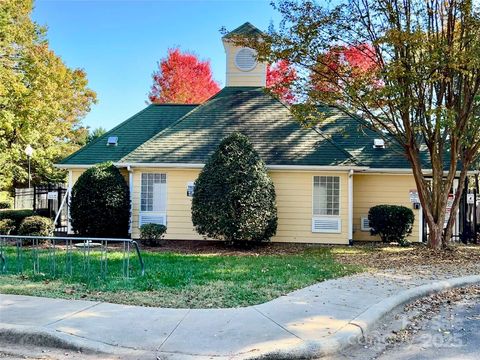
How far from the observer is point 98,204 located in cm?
1345

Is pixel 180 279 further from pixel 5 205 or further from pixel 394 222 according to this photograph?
pixel 5 205

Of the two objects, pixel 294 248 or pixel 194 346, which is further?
pixel 294 248

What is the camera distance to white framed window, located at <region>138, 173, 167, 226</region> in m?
14.4

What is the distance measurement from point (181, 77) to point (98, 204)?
62.2 feet

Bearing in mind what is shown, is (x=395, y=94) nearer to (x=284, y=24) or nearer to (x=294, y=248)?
(x=284, y=24)

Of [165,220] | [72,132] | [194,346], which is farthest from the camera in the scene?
[72,132]

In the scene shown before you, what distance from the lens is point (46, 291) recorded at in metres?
6.73

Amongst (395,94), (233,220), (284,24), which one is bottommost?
(233,220)

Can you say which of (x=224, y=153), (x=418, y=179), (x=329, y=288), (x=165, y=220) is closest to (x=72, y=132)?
(x=165, y=220)

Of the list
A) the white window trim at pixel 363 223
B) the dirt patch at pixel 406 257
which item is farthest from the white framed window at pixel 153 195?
the white window trim at pixel 363 223

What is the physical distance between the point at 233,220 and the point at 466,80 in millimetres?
7216

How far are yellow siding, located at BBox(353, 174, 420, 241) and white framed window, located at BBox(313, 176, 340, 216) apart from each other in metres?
1.57

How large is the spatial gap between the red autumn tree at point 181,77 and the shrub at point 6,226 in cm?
1730

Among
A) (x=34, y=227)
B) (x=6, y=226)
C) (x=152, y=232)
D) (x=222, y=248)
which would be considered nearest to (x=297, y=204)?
(x=222, y=248)
